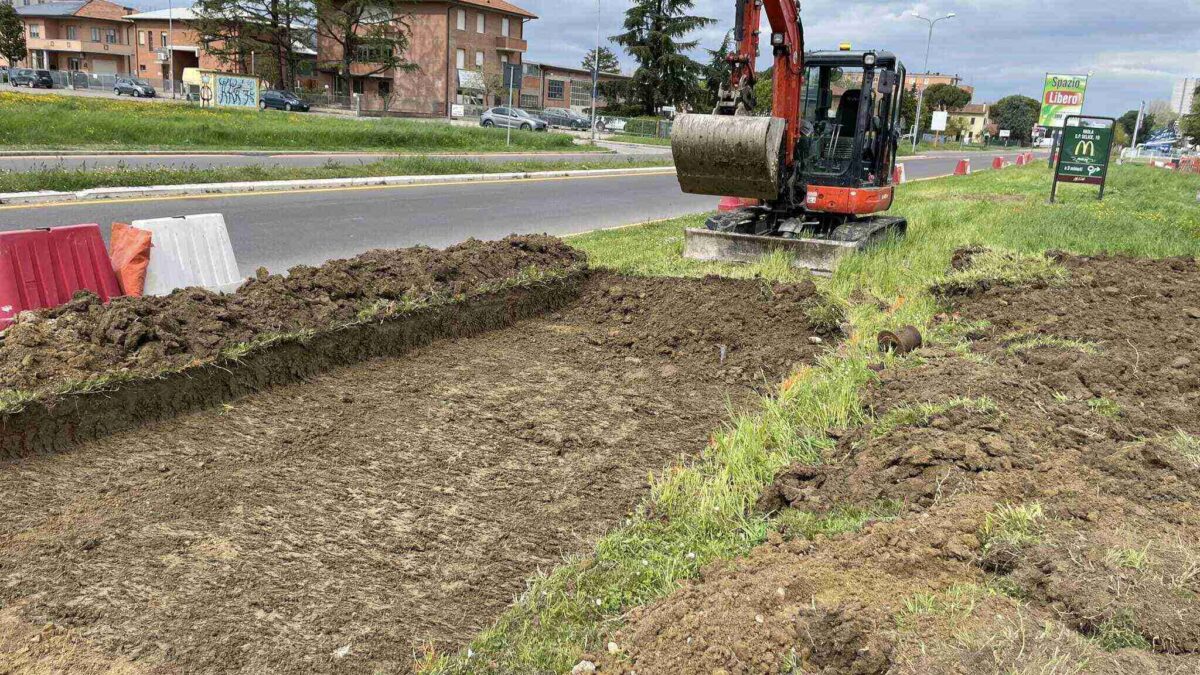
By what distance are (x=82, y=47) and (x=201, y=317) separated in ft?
319


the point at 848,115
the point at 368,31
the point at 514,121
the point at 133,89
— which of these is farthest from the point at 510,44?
the point at 848,115

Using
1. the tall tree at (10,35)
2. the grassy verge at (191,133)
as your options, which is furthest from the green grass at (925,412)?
the tall tree at (10,35)

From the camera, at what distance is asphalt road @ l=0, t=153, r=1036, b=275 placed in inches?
409

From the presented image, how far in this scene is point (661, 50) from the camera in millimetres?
61938

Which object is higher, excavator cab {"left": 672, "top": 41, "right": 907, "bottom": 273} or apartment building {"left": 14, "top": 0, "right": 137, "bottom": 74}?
apartment building {"left": 14, "top": 0, "right": 137, "bottom": 74}

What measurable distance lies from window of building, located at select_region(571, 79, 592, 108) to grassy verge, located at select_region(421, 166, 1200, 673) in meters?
69.7

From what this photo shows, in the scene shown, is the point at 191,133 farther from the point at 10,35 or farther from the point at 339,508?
the point at 10,35

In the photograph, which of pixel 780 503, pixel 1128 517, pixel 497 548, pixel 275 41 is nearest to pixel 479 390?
pixel 497 548

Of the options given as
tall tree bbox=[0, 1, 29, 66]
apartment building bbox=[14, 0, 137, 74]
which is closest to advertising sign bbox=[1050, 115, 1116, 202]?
tall tree bbox=[0, 1, 29, 66]

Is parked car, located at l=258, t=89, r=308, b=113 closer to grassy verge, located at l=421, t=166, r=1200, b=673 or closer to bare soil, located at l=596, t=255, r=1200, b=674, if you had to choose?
grassy verge, located at l=421, t=166, r=1200, b=673

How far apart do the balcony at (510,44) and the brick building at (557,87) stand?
295cm

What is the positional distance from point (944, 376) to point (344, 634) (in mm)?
3614

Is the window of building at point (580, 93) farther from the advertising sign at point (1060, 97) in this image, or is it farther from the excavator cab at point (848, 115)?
the excavator cab at point (848, 115)

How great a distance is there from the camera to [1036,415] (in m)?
4.35
